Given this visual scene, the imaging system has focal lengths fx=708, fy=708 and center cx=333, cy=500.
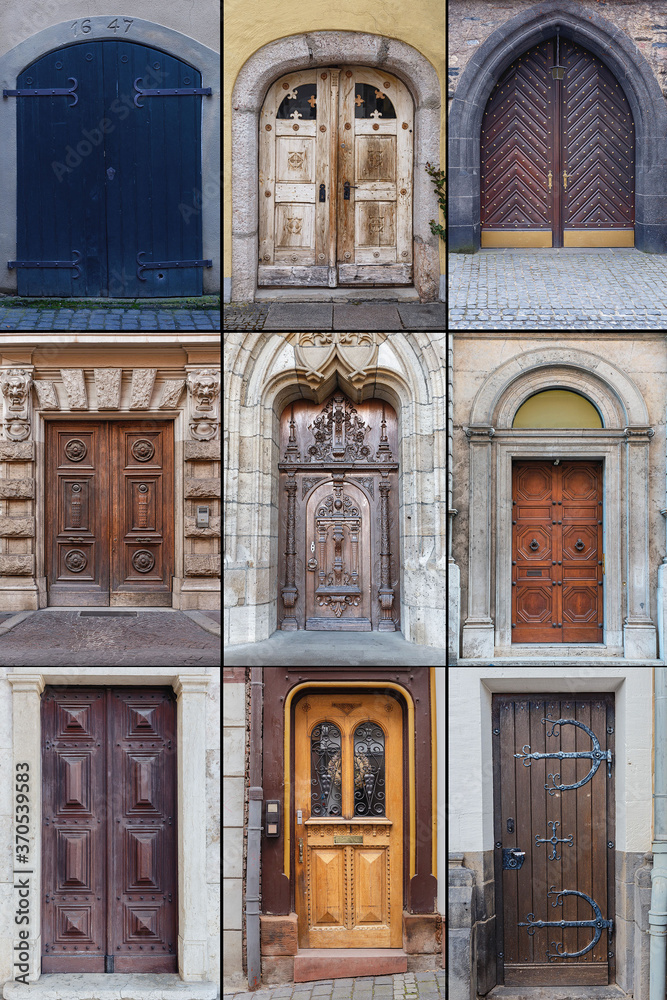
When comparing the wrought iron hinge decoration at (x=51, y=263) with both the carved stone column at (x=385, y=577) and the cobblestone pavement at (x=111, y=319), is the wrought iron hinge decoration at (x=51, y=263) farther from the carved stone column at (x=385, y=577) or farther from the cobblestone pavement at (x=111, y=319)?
the carved stone column at (x=385, y=577)

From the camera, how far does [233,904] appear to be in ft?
12.8

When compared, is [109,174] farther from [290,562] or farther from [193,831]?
[193,831]

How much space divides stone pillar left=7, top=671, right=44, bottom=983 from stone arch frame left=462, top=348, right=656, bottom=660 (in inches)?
95.0

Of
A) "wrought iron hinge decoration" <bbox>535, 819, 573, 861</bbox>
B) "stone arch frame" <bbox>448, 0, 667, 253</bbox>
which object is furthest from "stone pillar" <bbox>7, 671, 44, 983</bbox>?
"stone arch frame" <bbox>448, 0, 667, 253</bbox>

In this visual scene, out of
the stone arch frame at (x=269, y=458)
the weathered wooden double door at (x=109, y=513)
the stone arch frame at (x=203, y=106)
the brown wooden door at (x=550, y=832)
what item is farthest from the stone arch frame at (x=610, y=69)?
the brown wooden door at (x=550, y=832)

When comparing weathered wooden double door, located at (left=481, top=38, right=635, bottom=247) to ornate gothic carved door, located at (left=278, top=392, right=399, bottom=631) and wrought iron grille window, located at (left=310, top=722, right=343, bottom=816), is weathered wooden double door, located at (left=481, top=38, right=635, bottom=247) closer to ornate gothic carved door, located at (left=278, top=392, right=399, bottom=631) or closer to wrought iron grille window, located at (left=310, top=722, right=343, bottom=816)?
ornate gothic carved door, located at (left=278, top=392, right=399, bottom=631)

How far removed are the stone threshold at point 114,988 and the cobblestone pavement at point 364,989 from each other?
19cm

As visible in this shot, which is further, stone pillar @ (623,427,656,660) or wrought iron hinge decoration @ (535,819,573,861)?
wrought iron hinge decoration @ (535,819,573,861)

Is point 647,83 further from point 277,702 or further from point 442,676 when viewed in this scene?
point 277,702

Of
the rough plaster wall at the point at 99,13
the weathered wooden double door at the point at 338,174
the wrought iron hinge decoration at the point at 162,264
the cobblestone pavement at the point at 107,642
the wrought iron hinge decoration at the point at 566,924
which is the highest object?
the rough plaster wall at the point at 99,13

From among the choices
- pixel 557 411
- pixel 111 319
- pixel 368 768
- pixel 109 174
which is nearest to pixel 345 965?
pixel 368 768

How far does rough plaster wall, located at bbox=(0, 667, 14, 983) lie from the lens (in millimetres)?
3930

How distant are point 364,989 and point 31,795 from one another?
2121 millimetres

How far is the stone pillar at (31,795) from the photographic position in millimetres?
3930
